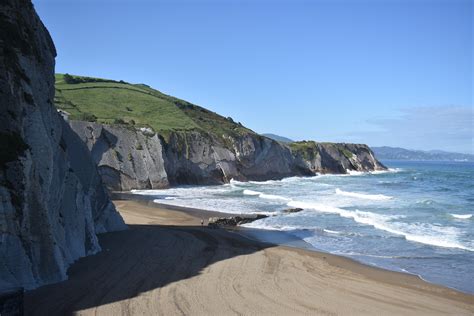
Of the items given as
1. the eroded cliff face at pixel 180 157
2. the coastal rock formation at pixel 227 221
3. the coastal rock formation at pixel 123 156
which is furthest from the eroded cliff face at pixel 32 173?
the eroded cliff face at pixel 180 157

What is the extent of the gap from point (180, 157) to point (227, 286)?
1724 inches

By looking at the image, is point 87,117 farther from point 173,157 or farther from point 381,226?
point 381,226

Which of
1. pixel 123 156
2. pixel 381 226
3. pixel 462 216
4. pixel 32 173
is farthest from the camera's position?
pixel 123 156

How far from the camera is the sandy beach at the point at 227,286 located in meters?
10.7

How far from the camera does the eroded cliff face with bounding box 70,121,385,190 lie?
155 feet

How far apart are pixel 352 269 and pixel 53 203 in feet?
33.6

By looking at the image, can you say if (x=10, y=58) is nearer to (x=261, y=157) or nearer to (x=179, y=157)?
(x=179, y=157)

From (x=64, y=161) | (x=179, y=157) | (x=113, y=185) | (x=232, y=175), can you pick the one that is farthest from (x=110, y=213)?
(x=232, y=175)

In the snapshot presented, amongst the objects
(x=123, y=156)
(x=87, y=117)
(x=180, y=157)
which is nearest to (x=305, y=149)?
(x=180, y=157)

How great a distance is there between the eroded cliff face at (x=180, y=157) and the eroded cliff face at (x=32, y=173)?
31743 mm

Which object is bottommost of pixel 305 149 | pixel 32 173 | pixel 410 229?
pixel 410 229

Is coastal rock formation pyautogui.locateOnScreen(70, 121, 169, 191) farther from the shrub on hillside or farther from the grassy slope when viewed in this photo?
the grassy slope

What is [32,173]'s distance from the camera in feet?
38.6

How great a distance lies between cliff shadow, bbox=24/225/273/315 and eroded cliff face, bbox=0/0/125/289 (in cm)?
64
